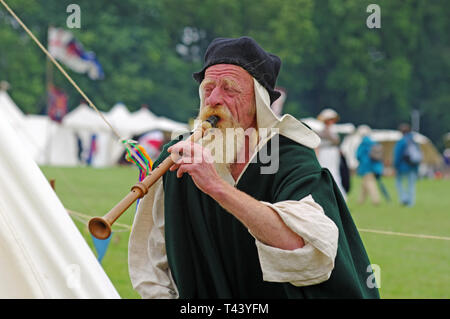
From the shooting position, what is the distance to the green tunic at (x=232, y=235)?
96.3 inches

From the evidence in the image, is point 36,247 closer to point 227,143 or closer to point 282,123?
point 227,143

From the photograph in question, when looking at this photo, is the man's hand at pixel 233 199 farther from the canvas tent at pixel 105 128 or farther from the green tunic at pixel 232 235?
the canvas tent at pixel 105 128

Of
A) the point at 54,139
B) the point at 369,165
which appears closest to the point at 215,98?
the point at 369,165

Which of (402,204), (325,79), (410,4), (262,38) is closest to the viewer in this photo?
(402,204)

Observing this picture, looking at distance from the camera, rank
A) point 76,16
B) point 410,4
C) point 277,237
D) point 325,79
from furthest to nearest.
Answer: point 325,79
point 410,4
point 76,16
point 277,237

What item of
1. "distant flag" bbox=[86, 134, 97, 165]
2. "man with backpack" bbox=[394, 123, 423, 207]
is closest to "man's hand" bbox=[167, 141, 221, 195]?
"man with backpack" bbox=[394, 123, 423, 207]

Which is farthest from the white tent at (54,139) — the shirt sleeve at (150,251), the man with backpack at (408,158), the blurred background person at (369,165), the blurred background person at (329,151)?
the shirt sleeve at (150,251)

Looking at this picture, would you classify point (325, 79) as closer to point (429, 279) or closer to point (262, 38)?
point (262, 38)

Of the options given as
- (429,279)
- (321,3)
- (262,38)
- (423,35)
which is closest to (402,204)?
(429,279)

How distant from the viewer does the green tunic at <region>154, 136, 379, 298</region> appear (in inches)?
96.3

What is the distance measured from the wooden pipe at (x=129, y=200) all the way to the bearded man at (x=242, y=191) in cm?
6

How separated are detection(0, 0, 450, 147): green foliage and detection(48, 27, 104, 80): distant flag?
60.2ft

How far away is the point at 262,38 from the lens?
1125 inches
